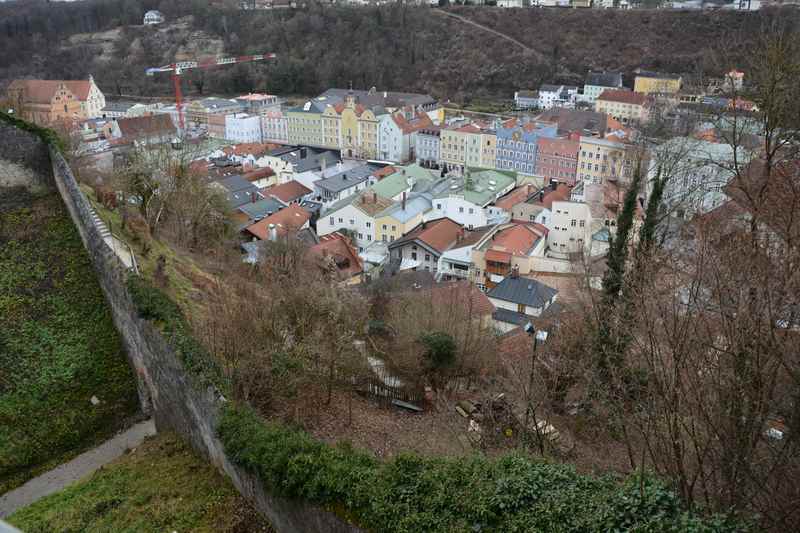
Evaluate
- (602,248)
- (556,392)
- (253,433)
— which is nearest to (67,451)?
(253,433)

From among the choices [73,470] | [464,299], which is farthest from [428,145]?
[73,470]

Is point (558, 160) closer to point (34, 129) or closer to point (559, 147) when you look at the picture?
point (559, 147)

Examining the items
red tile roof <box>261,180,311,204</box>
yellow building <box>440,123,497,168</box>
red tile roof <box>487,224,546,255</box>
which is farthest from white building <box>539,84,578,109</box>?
red tile roof <box>487,224,546,255</box>

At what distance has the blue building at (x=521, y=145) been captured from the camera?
4825 cm

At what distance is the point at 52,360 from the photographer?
11438 mm

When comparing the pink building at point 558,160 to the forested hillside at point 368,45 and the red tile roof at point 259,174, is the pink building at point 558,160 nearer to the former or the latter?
the red tile roof at point 259,174

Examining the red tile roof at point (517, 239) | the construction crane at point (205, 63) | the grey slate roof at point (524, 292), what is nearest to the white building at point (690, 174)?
the grey slate roof at point (524, 292)

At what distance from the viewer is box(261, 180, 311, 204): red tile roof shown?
40469mm

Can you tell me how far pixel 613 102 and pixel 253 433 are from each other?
63.2 meters

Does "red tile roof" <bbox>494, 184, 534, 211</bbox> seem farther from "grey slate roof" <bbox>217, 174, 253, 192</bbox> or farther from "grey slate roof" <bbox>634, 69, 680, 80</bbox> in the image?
"grey slate roof" <bbox>634, 69, 680, 80</bbox>

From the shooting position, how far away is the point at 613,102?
62.9 metres

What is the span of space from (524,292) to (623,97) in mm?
47406

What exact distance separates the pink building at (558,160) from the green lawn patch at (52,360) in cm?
3677

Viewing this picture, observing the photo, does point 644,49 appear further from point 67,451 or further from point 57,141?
point 67,451
